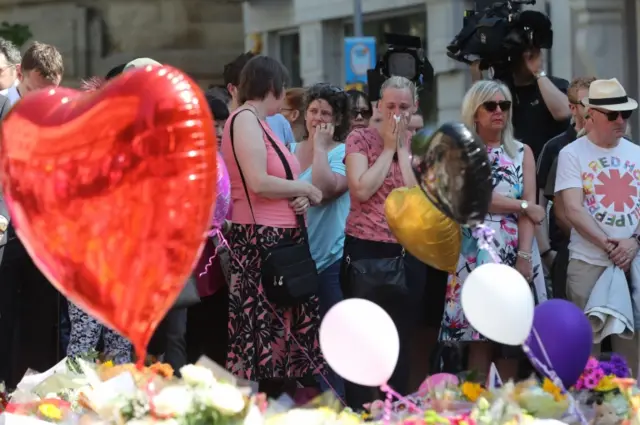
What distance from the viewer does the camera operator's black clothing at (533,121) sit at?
7.71 m

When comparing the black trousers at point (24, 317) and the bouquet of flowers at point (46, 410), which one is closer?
the bouquet of flowers at point (46, 410)

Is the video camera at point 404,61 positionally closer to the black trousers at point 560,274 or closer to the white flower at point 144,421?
the black trousers at point 560,274

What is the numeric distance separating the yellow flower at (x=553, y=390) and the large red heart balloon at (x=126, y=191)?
122cm

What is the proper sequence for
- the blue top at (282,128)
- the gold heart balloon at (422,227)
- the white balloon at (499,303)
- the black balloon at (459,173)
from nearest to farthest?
the white balloon at (499,303)
the black balloon at (459,173)
the gold heart balloon at (422,227)
the blue top at (282,128)

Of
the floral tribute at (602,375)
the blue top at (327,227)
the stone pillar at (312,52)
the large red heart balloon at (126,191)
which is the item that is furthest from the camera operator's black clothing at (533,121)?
the stone pillar at (312,52)

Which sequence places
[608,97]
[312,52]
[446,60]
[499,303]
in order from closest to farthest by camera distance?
[499,303] → [608,97] → [446,60] → [312,52]

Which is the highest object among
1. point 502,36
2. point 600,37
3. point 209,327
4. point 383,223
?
point 600,37

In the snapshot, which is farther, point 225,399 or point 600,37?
point 600,37

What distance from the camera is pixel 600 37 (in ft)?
42.0

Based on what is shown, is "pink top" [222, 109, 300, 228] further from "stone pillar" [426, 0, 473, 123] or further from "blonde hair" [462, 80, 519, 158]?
"stone pillar" [426, 0, 473, 123]

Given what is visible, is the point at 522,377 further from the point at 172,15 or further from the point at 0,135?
the point at 172,15

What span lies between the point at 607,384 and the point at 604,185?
2.06 meters

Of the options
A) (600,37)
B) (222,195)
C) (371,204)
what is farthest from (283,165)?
(600,37)

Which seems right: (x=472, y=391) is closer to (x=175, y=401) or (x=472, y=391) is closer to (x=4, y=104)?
(x=175, y=401)
